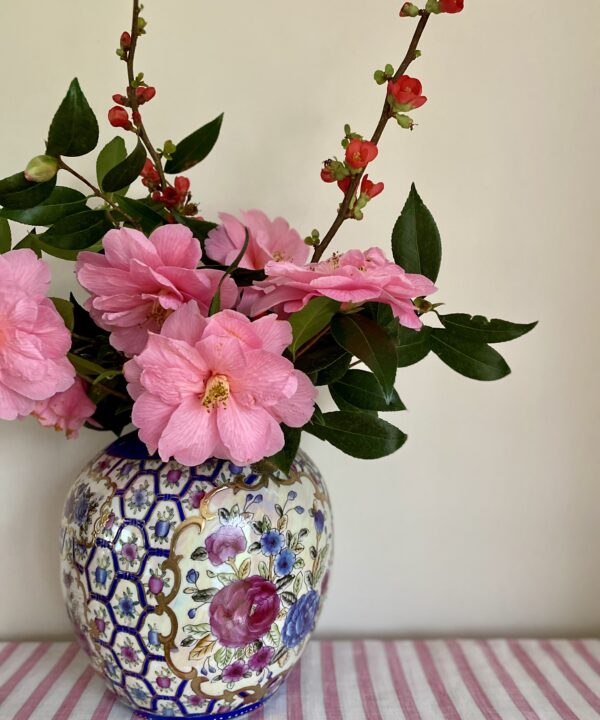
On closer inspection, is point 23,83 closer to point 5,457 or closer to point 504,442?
point 5,457

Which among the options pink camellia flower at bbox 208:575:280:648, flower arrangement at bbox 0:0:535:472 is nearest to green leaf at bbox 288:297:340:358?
flower arrangement at bbox 0:0:535:472

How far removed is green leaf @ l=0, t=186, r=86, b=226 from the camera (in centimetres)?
60

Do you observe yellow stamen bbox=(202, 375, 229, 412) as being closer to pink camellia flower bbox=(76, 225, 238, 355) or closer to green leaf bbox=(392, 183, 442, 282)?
pink camellia flower bbox=(76, 225, 238, 355)

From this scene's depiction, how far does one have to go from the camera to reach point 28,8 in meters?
0.85

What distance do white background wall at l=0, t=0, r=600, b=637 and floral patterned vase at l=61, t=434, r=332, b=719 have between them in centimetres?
25

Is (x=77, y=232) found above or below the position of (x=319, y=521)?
above

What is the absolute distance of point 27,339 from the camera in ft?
1.78

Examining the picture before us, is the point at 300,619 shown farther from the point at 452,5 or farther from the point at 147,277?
the point at 452,5

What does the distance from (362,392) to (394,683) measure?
1.26ft

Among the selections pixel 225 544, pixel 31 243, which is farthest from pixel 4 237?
pixel 225 544

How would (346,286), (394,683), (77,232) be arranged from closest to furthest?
(346,286)
(77,232)
(394,683)

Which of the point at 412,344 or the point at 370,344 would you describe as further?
the point at 412,344

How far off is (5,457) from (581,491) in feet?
2.48

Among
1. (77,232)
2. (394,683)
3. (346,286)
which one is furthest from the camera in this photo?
(394,683)
